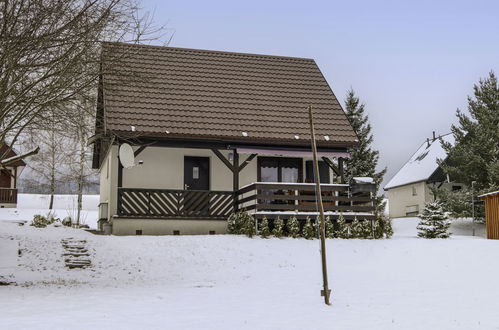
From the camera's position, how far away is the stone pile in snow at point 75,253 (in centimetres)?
1559

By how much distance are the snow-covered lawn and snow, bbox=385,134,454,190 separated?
20957 millimetres

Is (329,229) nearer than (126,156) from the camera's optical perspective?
Yes

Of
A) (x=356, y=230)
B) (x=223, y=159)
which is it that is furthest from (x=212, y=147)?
(x=356, y=230)

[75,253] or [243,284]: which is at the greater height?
[75,253]

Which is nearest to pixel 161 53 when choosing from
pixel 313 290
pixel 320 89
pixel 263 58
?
pixel 263 58

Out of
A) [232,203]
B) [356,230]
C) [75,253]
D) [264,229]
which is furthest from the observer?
[232,203]

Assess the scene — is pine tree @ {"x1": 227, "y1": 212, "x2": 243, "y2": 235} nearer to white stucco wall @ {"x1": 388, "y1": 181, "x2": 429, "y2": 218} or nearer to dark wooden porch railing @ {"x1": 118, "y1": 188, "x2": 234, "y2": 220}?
dark wooden porch railing @ {"x1": 118, "y1": 188, "x2": 234, "y2": 220}

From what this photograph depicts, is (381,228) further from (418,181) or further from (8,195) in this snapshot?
(8,195)

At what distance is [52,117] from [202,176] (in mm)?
9155

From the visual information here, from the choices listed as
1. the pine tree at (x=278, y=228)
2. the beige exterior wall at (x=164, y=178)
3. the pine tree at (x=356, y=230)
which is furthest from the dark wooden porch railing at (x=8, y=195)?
the pine tree at (x=356, y=230)

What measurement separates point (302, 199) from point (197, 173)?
13.9 feet

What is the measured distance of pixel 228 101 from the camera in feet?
74.7

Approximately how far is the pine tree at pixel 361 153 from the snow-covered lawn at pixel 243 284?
12344mm

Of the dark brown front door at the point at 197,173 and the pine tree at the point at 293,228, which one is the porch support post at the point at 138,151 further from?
the pine tree at the point at 293,228
